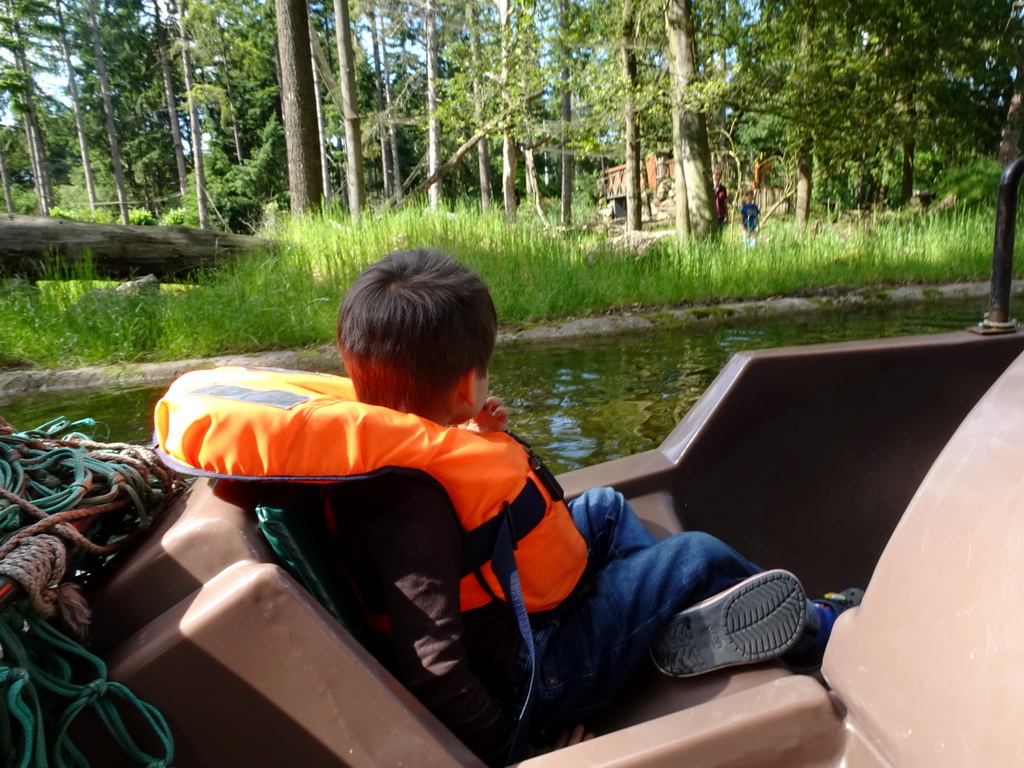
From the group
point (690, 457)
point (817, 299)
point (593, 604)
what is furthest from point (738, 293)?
point (593, 604)

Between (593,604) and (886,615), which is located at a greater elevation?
(886,615)

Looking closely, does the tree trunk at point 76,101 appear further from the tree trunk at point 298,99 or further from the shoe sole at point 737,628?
the shoe sole at point 737,628

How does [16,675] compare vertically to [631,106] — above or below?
below

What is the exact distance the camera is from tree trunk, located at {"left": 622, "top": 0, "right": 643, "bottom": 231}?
9.80 meters

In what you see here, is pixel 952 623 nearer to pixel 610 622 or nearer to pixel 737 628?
pixel 737 628

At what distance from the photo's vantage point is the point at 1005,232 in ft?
5.71

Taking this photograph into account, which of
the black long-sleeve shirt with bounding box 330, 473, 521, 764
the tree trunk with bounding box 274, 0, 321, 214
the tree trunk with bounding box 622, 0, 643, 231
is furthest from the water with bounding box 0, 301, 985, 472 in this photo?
→ the tree trunk with bounding box 622, 0, 643, 231

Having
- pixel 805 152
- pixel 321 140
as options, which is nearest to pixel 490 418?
pixel 805 152

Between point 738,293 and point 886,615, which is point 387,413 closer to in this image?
point 886,615

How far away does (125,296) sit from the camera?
19.0 ft

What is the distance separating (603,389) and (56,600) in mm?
3566

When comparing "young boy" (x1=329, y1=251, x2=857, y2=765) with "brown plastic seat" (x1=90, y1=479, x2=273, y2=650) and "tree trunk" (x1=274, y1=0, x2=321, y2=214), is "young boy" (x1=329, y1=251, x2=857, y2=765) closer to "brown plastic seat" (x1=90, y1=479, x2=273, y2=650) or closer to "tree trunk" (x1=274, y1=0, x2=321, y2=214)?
"brown plastic seat" (x1=90, y1=479, x2=273, y2=650)

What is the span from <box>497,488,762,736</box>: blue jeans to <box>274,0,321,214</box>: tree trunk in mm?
7269

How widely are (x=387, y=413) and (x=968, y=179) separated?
1528 cm
